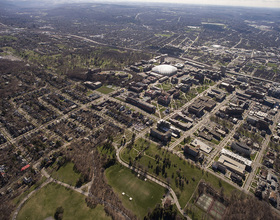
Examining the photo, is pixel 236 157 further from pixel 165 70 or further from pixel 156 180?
pixel 165 70

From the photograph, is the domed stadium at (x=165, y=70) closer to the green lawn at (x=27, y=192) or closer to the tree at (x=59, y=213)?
the green lawn at (x=27, y=192)

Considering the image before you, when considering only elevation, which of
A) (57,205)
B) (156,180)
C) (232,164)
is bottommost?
(57,205)

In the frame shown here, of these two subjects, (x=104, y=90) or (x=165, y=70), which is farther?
(x=165, y=70)

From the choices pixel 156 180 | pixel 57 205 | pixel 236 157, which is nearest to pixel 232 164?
pixel 236 157

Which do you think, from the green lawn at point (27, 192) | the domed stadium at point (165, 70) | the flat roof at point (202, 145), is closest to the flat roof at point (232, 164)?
the flat roof at point (202, 145)

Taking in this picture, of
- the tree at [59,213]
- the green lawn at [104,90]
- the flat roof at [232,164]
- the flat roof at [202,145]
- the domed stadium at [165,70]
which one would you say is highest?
the flat roof at [232,164]

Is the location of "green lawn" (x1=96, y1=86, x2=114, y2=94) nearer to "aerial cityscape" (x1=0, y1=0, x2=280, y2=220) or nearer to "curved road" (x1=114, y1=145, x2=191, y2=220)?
"aerial cityscape" (x1=0, y1=0, x2=280, y2=220)
